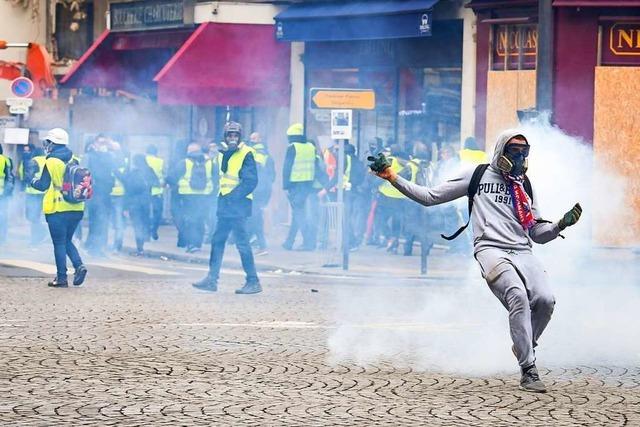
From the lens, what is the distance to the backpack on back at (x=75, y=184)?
16219 mm

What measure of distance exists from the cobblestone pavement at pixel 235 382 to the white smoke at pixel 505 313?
37 cm

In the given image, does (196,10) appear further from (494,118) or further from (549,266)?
(549,266)

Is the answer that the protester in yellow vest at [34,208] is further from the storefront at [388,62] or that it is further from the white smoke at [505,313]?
the white smoke at [505,313]

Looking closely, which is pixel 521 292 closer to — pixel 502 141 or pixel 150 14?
pixel 502 141

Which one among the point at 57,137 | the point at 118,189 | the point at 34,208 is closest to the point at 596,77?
the point at 118,189

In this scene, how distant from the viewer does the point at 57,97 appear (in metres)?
34.1

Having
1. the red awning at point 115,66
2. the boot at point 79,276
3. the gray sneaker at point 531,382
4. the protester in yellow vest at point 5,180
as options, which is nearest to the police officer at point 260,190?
the protester in yellow vest at point 5,180

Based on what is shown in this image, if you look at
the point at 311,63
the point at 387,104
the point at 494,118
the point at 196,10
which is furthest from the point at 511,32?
the point at 196,10

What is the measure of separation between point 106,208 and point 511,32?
6.55 meters

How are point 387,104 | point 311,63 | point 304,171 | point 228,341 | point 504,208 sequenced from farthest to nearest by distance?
point 311,63, point 387,104, point 304,171, point 228,341, point 504,208

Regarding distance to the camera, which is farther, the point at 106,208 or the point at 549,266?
the point at 106,208

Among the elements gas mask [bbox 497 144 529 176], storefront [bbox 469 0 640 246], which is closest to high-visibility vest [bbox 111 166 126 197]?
storefront [bbox 469 0 640 246]

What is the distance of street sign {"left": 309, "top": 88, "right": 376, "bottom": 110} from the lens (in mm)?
20219

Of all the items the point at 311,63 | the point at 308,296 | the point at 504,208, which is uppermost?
the point at 311,63
